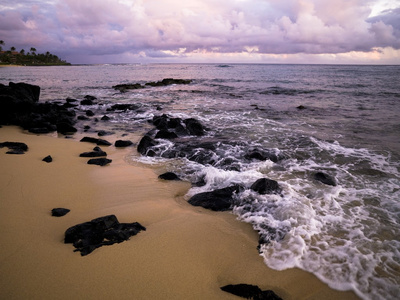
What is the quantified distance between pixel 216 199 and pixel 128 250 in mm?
1974

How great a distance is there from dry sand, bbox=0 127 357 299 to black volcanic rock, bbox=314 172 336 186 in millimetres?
2758

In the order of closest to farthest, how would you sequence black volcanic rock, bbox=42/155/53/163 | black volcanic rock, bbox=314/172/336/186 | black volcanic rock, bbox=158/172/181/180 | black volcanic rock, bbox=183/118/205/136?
black volcanic rock, bbox=314/172/336/186, black volcanic rock, bbox=158/172/181/180, black volcanic rock, bbox=42/155/53/163, black volcanic rock, bbox=183/118/205/136

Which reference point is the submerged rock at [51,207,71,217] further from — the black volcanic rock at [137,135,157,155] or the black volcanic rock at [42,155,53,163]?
the black volcanic rock at [137,135,157,155]

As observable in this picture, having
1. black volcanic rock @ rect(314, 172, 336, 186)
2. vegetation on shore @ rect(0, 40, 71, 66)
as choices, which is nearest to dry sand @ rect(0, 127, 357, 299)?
black volcanic rock @ rect(314, 172, 336, 186)

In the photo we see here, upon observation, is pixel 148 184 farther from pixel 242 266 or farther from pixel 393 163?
pixel 393 163

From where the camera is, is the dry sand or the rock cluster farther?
the rock cluster

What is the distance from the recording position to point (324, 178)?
18.4 feet

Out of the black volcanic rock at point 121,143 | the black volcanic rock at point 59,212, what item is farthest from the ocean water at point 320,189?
the black volcanic rock at point 59,212

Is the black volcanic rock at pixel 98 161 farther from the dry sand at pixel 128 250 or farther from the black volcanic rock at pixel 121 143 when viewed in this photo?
the black volcanic rock at pixel 121 143

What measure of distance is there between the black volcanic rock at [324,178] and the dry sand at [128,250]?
276cm

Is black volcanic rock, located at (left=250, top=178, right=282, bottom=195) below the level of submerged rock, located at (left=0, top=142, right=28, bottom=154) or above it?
below

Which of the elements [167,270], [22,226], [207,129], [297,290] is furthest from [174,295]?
[207,129]

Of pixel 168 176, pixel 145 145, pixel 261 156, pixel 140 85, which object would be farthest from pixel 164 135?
pixel 140 85

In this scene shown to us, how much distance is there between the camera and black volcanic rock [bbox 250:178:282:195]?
4803 mm
